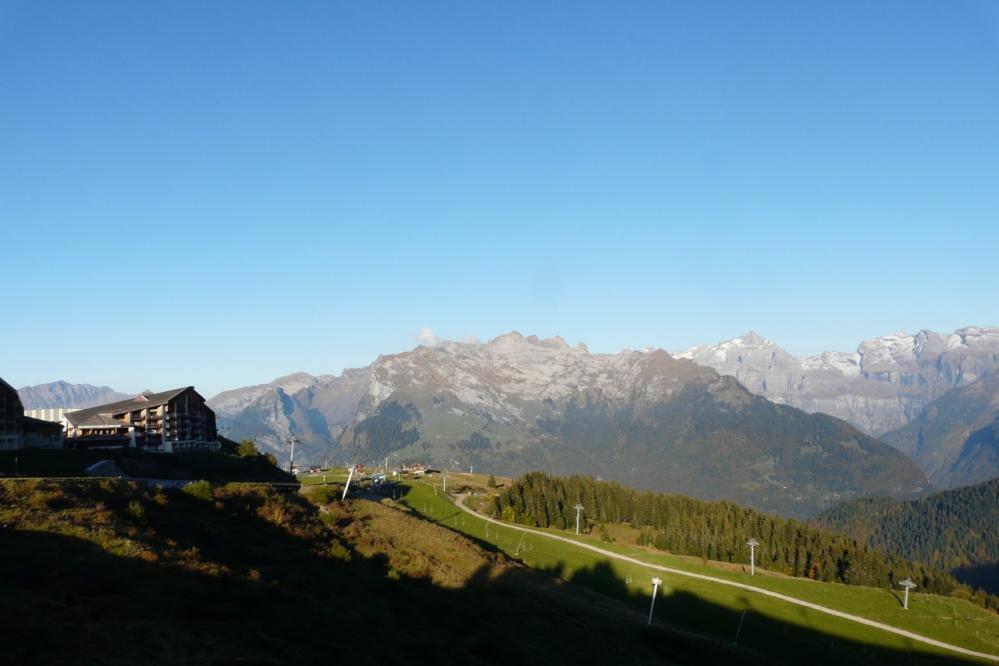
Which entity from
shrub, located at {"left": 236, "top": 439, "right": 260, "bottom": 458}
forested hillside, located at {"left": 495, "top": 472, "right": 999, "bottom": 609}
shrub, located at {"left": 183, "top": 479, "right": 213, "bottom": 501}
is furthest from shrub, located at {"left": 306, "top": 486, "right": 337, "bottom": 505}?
forested hillside, located at {"left": 495, "top": 472, "right": 999, "bottom": 609}

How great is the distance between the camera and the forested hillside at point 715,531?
147250 mm

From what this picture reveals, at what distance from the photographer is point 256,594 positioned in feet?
123

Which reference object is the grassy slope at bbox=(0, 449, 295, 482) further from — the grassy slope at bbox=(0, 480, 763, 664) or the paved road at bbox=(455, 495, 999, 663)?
the paved road at bbox=(455, 495, 999, 663)

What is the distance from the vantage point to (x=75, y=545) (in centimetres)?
3662

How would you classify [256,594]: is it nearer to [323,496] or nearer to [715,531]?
[323,496]

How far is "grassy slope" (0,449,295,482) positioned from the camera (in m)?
79.2

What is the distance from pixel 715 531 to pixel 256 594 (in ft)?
457

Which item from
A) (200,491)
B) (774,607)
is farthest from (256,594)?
(774,607)

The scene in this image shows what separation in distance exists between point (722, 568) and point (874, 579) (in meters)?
43.4

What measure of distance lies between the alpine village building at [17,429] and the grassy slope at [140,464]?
696 cm

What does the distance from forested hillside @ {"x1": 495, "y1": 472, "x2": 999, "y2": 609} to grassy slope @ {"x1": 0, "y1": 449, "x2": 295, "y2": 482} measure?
65.1 m

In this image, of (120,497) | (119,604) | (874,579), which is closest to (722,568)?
(874,579)

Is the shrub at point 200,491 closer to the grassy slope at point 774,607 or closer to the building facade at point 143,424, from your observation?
the grassy slope at point 774,607

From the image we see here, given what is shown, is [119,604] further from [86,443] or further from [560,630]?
[86,443]
